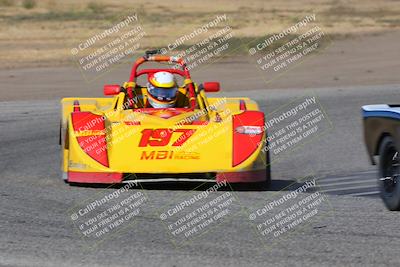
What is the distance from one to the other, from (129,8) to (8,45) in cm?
2157

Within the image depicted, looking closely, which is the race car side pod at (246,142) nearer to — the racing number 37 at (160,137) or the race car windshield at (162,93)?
the racing number 37 at (160,137)

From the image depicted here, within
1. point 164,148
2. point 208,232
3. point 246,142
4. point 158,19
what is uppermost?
point 208,232

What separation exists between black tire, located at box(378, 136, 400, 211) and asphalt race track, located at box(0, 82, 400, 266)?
12 centimetres

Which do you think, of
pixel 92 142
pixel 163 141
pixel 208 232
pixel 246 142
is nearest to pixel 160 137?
pixel 163 141

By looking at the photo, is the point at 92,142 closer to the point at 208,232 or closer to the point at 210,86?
the point at 210,86

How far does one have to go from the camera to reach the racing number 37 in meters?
11.8

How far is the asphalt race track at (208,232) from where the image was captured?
25.8 feet

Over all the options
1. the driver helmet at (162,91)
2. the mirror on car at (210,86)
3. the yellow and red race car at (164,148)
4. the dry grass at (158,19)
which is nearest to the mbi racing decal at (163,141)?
the yellow and red race car at (164,148)

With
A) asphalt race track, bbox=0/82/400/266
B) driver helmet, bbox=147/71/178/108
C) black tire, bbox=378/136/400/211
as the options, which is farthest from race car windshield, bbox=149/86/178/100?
black tire, bbox=378/136/400/211

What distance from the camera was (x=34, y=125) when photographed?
17781mm

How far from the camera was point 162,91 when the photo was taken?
44.5ft

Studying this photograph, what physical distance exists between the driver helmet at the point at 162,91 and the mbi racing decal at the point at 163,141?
1487mm

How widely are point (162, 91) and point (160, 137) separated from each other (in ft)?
5.71

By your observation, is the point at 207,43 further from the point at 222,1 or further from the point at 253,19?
the point at 222,1
